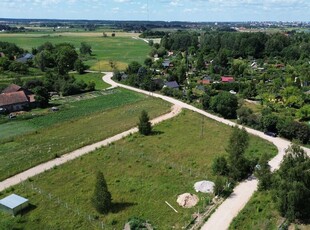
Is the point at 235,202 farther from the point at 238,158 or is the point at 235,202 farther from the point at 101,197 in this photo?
the point at 101,197

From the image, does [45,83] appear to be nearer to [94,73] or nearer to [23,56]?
[94,73]

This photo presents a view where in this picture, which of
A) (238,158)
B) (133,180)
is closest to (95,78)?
(133,180)

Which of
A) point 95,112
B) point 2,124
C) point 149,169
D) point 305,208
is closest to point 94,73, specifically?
point 95,112

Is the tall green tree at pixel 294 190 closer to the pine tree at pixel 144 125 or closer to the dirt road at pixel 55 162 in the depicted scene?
the pine tree at pixel 144 125

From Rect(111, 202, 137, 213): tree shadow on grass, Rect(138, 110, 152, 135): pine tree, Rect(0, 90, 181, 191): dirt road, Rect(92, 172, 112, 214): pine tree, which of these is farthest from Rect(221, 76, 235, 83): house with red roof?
Rect(92, 172, 112, 214): pine tree

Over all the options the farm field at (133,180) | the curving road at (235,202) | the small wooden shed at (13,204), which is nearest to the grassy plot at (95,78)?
the farm field at (133,180)

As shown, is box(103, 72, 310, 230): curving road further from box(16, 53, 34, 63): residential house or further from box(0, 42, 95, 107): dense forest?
box(16, 53, 34, 63): residential house
